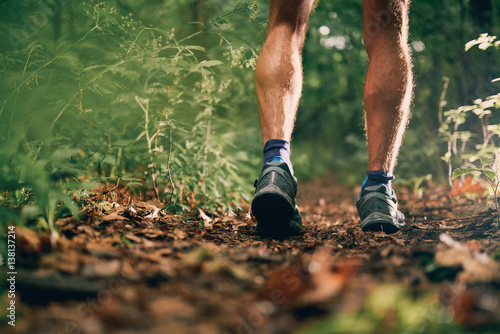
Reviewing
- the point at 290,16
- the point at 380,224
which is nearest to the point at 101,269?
the point at 380,224

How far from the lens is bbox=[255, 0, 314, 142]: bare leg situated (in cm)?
177

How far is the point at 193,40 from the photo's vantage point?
3.54 meters

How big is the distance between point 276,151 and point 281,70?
469mm

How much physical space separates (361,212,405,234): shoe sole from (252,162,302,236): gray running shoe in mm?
370

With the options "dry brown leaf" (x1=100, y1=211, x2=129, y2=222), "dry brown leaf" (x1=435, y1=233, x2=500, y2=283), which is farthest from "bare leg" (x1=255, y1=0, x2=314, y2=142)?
"dry brown leaf" (x1=435, y1=233, x2=500, y2=283)

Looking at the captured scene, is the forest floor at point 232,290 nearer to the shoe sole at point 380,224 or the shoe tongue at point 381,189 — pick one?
the shoe sole at point 380,224

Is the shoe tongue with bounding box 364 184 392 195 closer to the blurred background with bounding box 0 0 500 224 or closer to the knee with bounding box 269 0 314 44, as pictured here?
the blurred background with bounding box 0 0 500 224

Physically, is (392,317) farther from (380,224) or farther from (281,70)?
(281,70)

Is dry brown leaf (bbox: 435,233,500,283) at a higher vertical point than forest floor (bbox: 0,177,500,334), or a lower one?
higher

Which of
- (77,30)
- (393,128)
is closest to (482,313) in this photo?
(393,128)

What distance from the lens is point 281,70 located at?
1.78 metres

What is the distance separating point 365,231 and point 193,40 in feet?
9.35

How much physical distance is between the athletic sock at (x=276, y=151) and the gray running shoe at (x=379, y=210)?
0.49 metres

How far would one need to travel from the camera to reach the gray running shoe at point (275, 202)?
152cm
